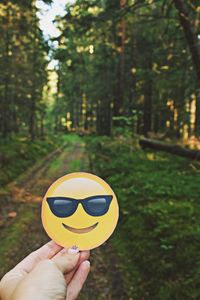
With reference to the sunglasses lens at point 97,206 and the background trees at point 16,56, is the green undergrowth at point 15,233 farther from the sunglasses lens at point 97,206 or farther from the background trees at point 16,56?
the background trees at point 16,56

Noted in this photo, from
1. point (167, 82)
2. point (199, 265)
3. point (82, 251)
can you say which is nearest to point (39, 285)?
point (82, 251)

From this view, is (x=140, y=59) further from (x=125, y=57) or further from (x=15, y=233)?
(x=15, y=233)

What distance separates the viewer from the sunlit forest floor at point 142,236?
18.5 ft

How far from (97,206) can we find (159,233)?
493 cm

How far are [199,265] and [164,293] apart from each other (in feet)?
2.67

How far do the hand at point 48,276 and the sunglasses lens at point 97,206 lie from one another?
304 millimetres

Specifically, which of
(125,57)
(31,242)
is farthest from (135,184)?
(125,57)

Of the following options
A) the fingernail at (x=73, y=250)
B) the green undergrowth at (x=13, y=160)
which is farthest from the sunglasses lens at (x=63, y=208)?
the green undergrowth at (x=13, y=160)

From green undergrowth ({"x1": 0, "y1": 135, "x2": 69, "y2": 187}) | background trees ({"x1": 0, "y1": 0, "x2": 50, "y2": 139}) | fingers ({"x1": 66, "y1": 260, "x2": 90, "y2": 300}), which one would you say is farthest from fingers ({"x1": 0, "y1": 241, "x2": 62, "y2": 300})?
background trees ({"x1": 0, "y1": 0, "x2": 50, "y2": 139})

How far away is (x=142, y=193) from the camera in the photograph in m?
9.62

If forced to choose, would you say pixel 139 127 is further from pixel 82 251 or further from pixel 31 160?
pixel 82 251

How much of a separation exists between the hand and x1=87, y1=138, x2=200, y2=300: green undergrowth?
3231 mm

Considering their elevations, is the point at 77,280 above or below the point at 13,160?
above

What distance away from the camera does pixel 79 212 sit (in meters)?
2.30
